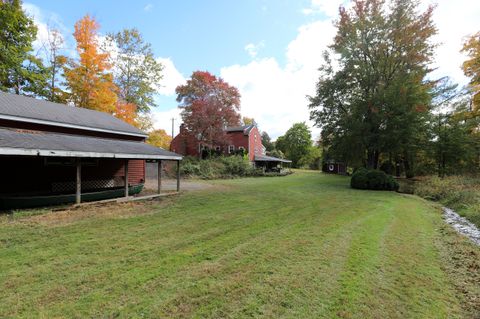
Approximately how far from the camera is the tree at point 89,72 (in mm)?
21250

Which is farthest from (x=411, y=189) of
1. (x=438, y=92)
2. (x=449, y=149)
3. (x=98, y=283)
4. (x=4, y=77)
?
(x=4, y=77)

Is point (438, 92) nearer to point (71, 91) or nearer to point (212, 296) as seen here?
point (212, 296)

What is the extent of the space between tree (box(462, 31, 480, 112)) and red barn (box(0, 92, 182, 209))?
27629mm

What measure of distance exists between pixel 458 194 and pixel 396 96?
944 cm

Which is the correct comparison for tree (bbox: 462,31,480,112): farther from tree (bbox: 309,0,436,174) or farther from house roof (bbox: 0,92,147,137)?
house roof (bbox: 0,92,147,137)

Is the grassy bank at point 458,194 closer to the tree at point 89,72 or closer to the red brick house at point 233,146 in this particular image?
the red brick house at point 233,146

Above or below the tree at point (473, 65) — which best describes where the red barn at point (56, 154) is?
below

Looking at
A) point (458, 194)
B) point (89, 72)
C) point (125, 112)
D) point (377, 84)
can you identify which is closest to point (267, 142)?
point (377, 84)

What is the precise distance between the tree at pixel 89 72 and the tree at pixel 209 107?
10020mm

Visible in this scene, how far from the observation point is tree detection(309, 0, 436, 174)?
66.1 ft

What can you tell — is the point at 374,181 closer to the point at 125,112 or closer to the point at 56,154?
the point at 56,154

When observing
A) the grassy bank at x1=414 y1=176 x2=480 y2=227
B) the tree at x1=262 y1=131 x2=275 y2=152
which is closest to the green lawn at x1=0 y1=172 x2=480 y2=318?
the grassy bank at x1=414 y1=176 x2=480 y2=227

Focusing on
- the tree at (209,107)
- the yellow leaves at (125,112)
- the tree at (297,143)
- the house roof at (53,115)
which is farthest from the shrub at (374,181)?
the tree at (297,143)

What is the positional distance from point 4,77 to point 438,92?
130ft
